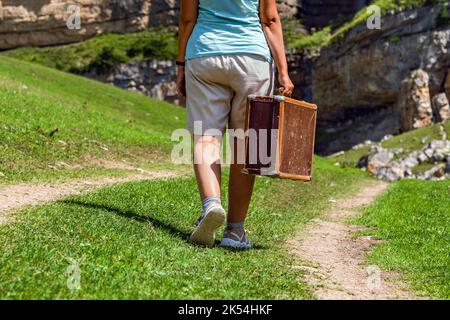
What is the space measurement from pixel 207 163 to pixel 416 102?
6220cm

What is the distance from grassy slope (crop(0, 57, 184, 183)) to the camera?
17.3 m

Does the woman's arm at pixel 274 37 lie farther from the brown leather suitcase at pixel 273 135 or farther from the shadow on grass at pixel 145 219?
the shadow on grass at pixel 145 219

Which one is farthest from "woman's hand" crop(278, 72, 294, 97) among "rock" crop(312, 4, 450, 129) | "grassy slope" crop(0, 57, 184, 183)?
"rock" crop(312, 4, 450, 129)

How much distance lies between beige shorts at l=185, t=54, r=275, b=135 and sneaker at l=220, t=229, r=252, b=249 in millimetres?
1311

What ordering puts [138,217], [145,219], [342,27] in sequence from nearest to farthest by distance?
1. [145,219]
2. [138,217]
3. [342,27]

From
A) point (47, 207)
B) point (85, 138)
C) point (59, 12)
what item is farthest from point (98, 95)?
point (59, 12)

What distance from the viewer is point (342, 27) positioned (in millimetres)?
80250

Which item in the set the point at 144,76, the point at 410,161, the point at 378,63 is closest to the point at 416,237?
the point at 410,161

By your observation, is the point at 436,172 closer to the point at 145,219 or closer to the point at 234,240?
the point at 145,219

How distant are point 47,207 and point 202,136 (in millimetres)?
2830

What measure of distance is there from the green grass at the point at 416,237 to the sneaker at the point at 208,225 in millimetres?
2187

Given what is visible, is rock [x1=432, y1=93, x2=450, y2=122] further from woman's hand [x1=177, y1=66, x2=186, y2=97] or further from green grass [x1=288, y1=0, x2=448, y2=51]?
woman's hand [x1=177, y1=66, x2=186, y2=97]

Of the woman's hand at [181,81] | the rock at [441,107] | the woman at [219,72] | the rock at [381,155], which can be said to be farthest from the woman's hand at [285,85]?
the rock at [441,107]

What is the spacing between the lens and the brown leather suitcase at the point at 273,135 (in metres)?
8.52
